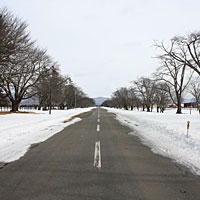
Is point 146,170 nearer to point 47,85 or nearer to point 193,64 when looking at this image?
point 193,64

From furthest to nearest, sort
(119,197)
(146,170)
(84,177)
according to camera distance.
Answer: (146,170)
(84,177)
(119,197)

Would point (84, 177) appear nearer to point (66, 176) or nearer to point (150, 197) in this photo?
point (66, 176)

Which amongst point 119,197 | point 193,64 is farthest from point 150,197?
point 193,64

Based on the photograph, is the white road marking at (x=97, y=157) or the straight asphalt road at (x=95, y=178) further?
the white road marking at (x=97, y=157)

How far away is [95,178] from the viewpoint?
3.88m

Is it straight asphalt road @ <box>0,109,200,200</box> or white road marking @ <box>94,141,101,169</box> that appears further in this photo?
white road marking @ <box>94,141,101,169</box>

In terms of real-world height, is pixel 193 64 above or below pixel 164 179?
above

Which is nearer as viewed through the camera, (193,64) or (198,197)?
(198,197)

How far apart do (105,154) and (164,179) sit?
93.4 inches

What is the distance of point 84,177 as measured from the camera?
3.93 m

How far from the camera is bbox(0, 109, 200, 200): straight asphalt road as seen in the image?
3.17m

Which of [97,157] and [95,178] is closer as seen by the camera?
[95,178]

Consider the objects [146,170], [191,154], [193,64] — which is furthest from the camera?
[193,64]

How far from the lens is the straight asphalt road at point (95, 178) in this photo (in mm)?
3172
